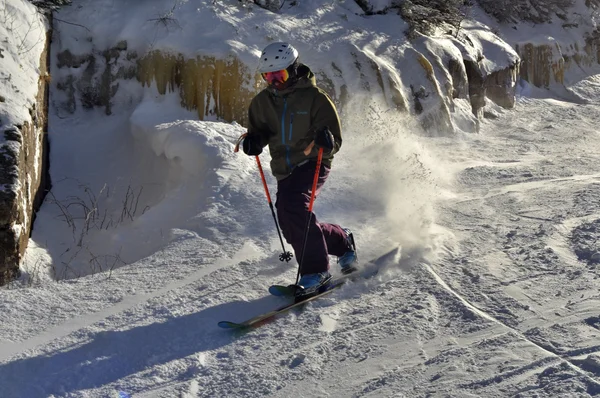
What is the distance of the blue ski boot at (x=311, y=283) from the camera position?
5.30 meters

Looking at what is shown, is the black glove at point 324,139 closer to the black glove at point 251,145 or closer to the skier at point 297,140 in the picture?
the skier at point 297,140

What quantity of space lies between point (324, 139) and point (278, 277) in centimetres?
122

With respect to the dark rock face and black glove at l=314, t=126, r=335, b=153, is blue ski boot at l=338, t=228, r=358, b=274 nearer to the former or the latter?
black glove at l=314, t=126, r=335, b=153

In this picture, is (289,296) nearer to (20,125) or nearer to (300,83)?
(300,83)

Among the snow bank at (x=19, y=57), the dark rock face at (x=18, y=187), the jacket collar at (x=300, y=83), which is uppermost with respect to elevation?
the jacket collar at (x=300, y=83)

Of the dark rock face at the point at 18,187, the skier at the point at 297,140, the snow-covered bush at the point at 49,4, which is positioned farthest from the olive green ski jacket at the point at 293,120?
the snow-covered bush at the point at 49,4

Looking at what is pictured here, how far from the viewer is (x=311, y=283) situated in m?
5.40

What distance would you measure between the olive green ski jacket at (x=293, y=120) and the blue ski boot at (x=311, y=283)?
86 centimetres

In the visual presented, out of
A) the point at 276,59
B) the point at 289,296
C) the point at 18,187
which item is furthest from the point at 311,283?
the point at 18,187

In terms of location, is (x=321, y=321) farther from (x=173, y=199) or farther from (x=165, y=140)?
(x=165, y=140)

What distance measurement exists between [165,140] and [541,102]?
30.9ft

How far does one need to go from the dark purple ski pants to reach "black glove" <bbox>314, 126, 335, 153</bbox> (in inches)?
15.0

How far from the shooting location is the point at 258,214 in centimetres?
705

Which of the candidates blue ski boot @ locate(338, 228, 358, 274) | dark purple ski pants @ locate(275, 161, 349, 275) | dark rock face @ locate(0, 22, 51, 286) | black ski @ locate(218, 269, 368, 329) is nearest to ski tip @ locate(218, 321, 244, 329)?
black ski @ locate(218, 269, 368, 329)
